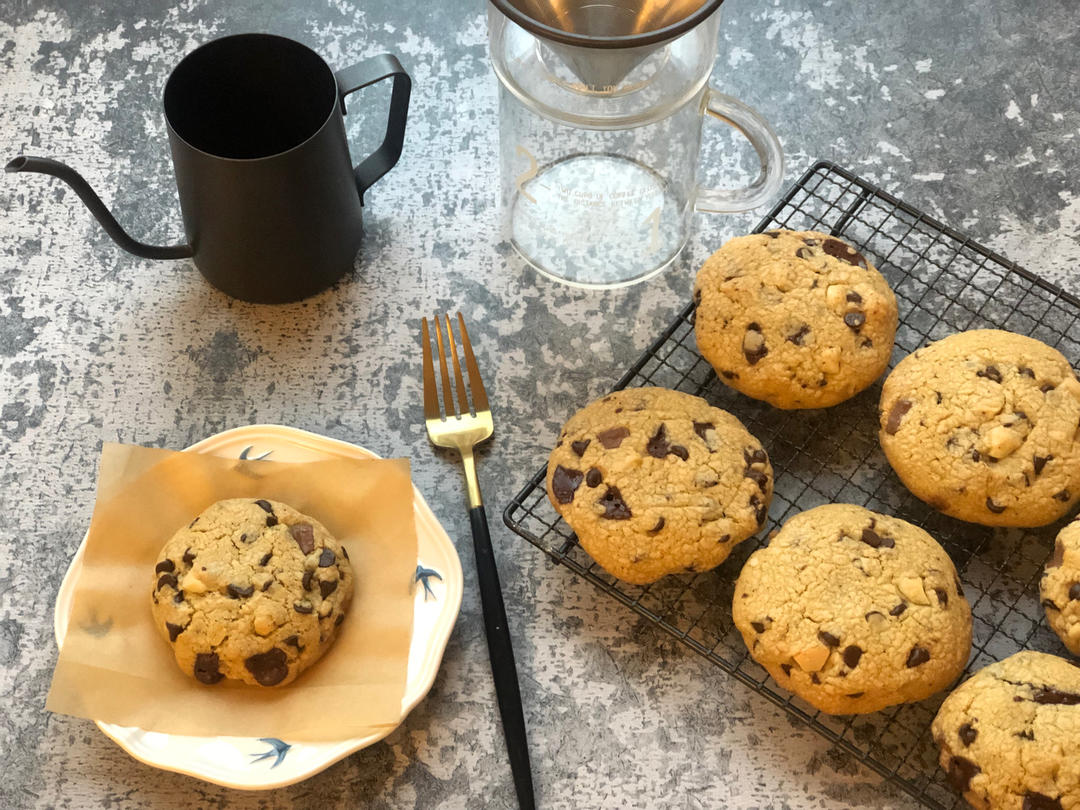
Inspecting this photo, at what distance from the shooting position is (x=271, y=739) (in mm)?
1162

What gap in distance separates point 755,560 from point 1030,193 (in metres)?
0.72

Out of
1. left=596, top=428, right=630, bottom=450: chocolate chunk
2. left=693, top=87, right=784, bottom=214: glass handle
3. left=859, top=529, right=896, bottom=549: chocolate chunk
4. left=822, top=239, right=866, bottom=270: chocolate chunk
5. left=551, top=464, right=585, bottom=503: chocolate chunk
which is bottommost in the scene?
left=551, top=464, right=585, bottom=503: chocolate chunk

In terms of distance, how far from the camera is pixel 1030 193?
155cm

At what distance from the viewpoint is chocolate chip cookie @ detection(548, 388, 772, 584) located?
1.20 m

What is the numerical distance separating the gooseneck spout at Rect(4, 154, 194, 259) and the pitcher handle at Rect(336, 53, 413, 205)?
0.24 m

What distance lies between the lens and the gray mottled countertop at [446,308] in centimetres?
123

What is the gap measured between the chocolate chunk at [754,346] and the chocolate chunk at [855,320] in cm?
Answer: 10

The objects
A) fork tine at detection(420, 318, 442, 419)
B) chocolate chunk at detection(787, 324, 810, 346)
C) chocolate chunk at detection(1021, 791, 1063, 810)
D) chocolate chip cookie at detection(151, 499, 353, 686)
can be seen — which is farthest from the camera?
fork tine at detection(420, 318, 442, 419)

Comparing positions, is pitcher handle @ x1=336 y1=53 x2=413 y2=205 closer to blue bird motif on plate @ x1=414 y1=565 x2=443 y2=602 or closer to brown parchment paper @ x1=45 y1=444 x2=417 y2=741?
brown parchment paper @ x1=45 y1=444 x2=417 y2=741

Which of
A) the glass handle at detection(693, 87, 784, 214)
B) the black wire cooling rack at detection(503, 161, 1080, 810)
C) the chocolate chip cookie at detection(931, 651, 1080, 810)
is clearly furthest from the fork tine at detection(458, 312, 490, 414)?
the chocolate chip cookie at detection(931, 651, 1080, 810)

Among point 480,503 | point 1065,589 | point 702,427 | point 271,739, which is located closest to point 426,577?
point 480,503

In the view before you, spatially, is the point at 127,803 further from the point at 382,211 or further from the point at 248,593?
the point at 382,211

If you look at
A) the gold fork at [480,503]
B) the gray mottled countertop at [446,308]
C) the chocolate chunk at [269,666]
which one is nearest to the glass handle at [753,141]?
the gray mottled countertop at [446,308]

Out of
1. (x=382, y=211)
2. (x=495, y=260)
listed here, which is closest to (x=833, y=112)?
(x=495, y=260)
